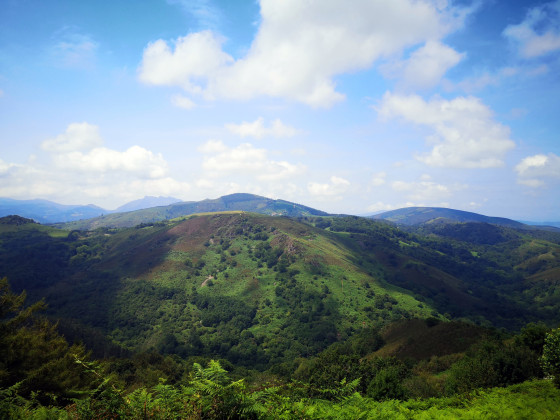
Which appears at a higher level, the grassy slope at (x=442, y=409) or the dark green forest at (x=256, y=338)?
the grassy slope at (x=442, y=409)

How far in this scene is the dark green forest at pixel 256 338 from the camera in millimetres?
10883

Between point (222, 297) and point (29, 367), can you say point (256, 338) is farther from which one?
point (29, 367)

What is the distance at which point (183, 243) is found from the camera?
198 m

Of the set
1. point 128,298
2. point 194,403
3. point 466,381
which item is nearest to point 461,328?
point 466,381

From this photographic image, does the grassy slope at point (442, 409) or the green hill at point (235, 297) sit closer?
the grassy slope at point (442, 409)

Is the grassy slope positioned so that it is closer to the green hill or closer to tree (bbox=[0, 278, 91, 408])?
tree (bbox=[0, 278, 91, 408])

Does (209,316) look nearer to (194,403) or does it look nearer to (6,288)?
(6,288)

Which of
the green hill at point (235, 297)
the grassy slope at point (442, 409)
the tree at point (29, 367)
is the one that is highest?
the grassy slope at point (442, 409)

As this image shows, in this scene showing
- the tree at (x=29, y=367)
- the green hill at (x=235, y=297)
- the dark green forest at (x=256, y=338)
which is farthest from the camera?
the green hill at (x=235, y=297)

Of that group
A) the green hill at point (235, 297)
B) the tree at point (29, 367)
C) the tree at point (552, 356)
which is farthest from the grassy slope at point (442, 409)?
the green hill at point (235, 297)

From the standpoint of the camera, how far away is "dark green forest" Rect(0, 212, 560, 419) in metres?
10.9

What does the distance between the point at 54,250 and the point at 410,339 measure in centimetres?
24081

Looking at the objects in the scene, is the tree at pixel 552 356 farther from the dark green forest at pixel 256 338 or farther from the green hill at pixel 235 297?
the green hill at pixel 235 297

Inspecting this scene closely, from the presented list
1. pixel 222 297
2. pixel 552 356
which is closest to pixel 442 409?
pixel 552 356
